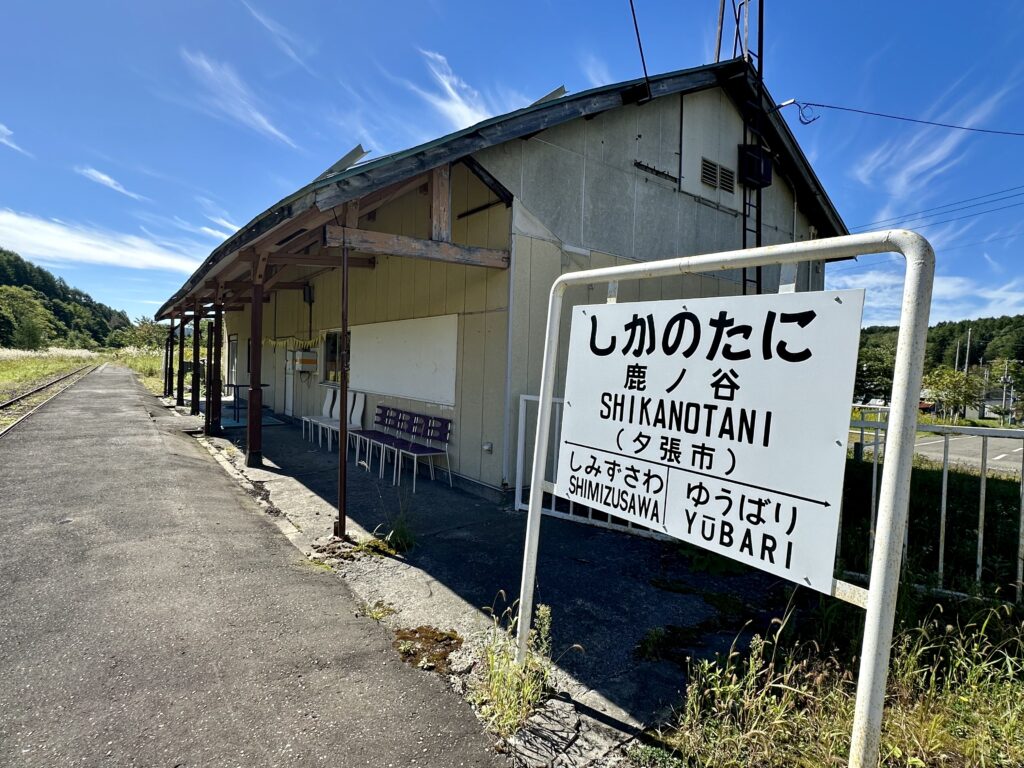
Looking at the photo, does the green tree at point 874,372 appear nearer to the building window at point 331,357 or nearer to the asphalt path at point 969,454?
the asphalt path at point 969,454

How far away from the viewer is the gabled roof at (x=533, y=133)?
4309 millimetres

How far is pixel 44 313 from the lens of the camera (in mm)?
70500

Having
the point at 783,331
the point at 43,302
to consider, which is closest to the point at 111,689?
the point at 783,331

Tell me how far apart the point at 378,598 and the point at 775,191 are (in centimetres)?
935

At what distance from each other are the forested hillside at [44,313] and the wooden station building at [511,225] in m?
68.5

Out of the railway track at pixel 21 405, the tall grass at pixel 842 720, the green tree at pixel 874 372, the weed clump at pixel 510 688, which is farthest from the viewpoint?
the green tree at pixel 874 372

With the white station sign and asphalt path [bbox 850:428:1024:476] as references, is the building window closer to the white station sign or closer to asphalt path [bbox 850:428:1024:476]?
the white station sign

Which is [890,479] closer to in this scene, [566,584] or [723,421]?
[723,421]

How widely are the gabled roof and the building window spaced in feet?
8.43

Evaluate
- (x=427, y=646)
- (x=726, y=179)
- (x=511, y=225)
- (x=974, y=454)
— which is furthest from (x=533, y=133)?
(x=974, y=454)

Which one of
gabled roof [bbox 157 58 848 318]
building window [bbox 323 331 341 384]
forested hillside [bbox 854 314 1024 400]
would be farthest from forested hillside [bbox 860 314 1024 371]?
building window [bbox 323 331 341 384]

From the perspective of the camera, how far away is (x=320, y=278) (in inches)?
438

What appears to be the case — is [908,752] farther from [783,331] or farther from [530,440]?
[530,440]

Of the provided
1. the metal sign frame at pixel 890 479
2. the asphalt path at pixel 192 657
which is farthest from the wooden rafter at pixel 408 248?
the metal sign frame at pixel 890 479
